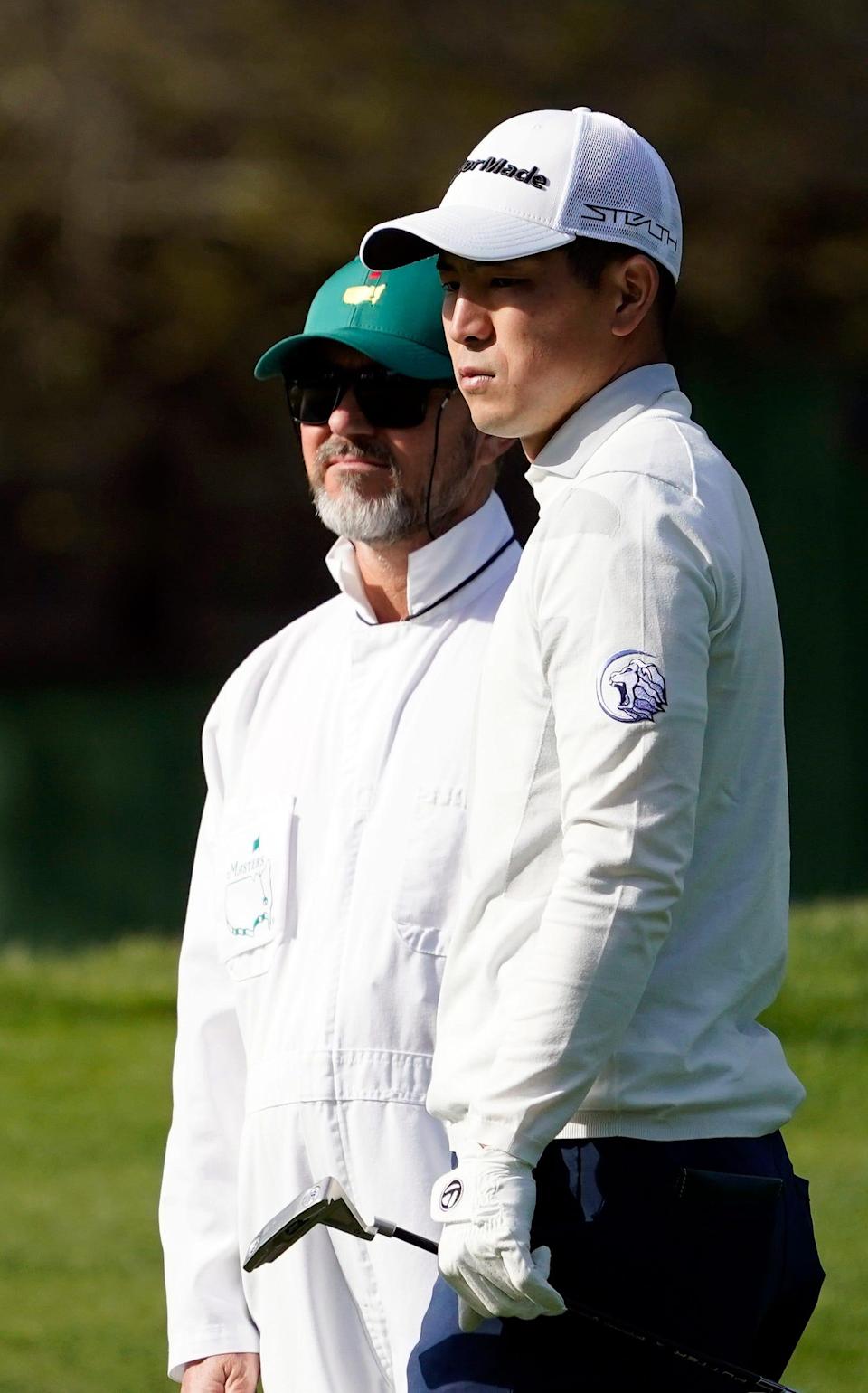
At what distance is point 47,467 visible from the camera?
50.0ft

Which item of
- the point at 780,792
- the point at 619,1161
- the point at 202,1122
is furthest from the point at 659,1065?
the point at 202,1122

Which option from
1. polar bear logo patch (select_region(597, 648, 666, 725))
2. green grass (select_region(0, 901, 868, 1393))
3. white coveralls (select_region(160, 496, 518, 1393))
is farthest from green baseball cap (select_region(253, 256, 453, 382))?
green grass (select_region(0, 901, 868, 1393))

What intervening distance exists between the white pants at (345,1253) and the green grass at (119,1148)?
2301 mm

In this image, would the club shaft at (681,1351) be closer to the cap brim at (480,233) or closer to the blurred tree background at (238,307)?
the cap brim at (480,233)

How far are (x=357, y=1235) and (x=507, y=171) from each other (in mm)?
1068

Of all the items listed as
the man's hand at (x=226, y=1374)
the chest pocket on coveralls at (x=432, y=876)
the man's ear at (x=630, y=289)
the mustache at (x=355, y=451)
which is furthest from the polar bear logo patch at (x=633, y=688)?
the man's hand at (x=226, y=1374)

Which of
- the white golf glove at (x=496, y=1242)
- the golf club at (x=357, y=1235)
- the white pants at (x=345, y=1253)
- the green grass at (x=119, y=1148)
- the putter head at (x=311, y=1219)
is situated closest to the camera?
the white golf glove at (x=496, y=1242)

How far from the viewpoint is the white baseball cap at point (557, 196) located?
2.14m

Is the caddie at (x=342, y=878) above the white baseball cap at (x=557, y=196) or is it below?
below

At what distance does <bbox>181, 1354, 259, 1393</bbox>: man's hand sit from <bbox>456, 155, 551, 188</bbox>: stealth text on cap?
5.05 feet

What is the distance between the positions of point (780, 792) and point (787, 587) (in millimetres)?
9545

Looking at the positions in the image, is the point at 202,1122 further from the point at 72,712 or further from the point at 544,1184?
the point at 72,712

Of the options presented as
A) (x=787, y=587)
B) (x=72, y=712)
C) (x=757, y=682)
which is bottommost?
(x=72, y=712)

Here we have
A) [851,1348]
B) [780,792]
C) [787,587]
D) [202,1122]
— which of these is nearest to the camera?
[780,792]
